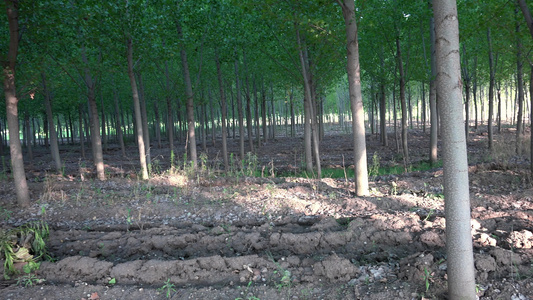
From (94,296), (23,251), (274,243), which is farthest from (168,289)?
(23,251)

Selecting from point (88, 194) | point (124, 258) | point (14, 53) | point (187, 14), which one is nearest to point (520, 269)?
point (124, 258)

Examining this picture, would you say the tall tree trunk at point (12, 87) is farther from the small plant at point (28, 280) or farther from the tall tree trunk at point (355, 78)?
the tall tree trunk at point (355, 78)

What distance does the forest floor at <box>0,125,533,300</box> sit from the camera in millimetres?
3848

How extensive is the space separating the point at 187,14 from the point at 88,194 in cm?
678

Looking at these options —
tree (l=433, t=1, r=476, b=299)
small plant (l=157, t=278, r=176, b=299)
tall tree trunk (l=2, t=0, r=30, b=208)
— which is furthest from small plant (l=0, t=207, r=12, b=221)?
tree (l=433, t=1, r=476, b=299)

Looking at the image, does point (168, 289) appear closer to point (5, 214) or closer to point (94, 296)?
point (94, 296)

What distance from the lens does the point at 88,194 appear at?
8.81m

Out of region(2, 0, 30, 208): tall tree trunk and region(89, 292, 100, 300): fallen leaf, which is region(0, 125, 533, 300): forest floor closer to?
region(89, 292, 100, 300): fallen leaf

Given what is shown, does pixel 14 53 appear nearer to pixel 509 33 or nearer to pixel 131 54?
A: pixel 131 54

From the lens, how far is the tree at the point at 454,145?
2926mm

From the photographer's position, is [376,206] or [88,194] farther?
[88,194]

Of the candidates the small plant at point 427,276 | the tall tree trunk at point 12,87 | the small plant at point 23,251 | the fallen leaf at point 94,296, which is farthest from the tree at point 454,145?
the tall tree trunk at point 12,87

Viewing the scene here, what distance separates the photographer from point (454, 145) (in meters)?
2.96

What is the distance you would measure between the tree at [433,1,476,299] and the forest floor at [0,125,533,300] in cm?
63
